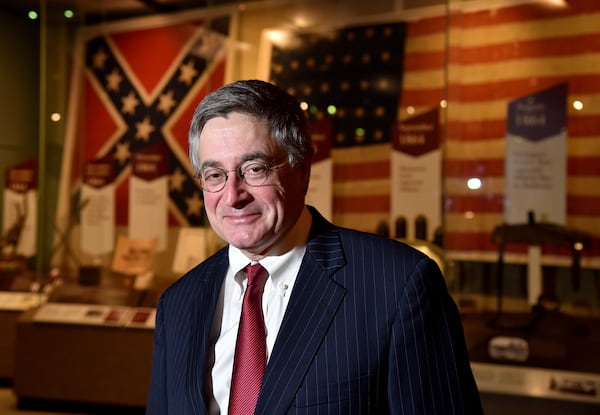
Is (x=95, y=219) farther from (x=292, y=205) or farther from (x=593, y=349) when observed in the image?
(x=292, y=205)

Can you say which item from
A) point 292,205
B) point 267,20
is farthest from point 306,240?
point 267,20

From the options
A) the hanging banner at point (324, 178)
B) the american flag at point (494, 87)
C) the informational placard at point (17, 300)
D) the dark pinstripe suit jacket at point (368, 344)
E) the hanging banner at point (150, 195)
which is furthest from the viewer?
the informational placard at point (17, 300)

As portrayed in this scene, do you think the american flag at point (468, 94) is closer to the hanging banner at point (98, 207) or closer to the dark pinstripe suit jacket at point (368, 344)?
the hanging banner at point (98, 207)

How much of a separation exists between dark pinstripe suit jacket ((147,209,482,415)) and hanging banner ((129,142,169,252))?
3.38 meters

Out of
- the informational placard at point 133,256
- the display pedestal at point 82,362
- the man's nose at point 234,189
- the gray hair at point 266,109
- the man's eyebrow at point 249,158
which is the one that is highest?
the gray hair at point 266,109

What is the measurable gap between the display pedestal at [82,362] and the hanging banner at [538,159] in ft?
7.00

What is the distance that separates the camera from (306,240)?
1532 millimetres

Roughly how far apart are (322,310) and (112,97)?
3861 mm

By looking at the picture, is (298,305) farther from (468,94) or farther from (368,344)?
(468,94)

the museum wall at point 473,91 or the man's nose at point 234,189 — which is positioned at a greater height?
the museum wall at point 473,91

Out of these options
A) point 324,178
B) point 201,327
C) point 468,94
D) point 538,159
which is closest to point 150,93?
point 324,178

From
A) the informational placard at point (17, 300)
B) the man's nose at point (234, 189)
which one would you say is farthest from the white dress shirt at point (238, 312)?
the informational placard at point (17, 300)

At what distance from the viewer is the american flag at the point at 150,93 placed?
4707 mm

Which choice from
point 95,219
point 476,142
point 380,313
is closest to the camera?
point 380,313
